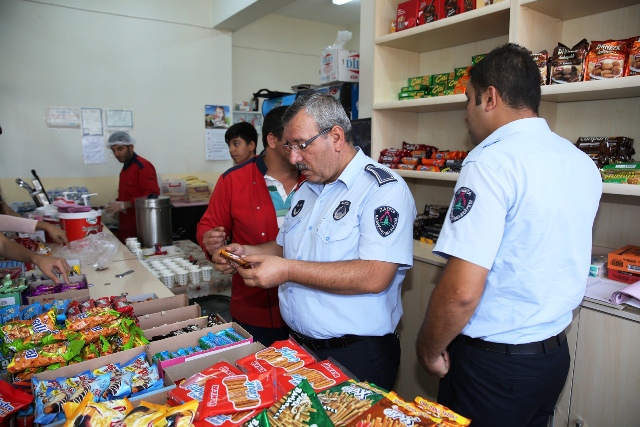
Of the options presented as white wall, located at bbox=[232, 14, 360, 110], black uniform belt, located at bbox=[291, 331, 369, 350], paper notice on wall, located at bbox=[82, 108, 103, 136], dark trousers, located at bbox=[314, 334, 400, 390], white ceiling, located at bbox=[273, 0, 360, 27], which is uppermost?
white ceiling, located at bbox=[273, 0, 360, 27]

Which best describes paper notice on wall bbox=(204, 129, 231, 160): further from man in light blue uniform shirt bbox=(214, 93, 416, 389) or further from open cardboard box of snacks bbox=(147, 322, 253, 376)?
open cardboard box of snacks bbox=(147, 322, 253, 376)

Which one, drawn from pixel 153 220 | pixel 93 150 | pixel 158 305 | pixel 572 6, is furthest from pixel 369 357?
pixel 93 150

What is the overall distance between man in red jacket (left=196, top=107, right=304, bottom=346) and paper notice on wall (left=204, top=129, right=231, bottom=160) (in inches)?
154

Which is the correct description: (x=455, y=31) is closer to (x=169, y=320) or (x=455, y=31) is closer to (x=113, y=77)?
(x=169, y=320)

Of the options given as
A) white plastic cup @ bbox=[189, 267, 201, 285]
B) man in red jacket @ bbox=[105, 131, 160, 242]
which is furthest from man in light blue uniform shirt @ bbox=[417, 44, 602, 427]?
man in red jacket @ bbox=[105, 131, 160, 242]

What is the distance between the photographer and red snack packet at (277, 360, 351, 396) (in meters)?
1.02

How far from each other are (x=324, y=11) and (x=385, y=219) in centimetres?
570

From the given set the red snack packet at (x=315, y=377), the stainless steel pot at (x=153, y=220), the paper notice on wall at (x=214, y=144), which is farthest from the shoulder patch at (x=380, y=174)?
the paper notice on wall at (x=214, y=144)

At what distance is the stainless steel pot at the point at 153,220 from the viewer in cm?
354

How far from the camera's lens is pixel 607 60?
178cm

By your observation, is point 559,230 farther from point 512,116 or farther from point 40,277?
point 40,277

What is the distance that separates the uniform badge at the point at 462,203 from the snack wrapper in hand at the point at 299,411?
2.16ft

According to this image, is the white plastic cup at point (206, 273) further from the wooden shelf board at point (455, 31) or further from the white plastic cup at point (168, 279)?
the wooden shelf board at point (455, 31)

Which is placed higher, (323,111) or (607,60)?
(607,60)
